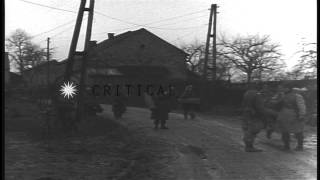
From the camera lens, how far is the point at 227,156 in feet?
29.0

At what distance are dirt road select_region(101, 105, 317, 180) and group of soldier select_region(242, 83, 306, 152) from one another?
1.16 feet

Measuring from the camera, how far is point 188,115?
18.3m

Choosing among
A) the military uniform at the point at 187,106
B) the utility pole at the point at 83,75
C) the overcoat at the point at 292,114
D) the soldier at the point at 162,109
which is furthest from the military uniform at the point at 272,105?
the utility pole at the point at 83,75

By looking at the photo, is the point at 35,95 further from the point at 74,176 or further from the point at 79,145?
the point at 74,176

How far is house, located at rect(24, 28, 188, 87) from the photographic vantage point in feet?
55.9

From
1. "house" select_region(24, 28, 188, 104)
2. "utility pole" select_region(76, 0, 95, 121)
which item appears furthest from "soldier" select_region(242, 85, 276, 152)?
"utility pole" select_region(76, 0, 95, 121)

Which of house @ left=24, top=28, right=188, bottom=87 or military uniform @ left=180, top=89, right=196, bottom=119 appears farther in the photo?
house @ left=24, top=28, right=188, bottom=87

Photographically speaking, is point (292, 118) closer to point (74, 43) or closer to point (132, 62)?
point (74, 43)

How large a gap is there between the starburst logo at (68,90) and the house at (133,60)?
1013mm

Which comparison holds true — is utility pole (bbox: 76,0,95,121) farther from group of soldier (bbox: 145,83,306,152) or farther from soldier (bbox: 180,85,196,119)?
group of soldier (bbox: 145,83,306,152)

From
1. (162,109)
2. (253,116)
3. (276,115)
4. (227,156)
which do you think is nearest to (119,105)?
(162,109)

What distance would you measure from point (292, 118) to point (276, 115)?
1.26 ft

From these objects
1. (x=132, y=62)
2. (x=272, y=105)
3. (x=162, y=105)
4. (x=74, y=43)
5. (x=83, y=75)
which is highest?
(x=74, y=43)

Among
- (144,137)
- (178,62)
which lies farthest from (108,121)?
(178,62)
